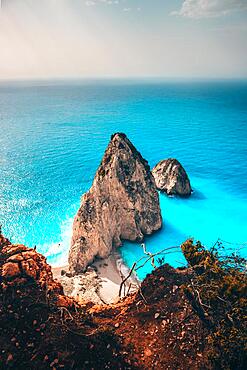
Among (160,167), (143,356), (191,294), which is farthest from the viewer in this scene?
(160,167)

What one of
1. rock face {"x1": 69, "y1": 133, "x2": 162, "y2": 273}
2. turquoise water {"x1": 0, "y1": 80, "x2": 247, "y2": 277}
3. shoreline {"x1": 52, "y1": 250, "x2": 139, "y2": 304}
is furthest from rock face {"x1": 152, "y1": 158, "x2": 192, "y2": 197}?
shoreline {"x1": 52, "y1": 250, "x2": 139, "y2": 304}

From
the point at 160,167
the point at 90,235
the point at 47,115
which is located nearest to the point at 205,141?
the point at 160,167

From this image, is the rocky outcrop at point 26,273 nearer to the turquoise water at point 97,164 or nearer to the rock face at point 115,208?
the rock face at point 115,208

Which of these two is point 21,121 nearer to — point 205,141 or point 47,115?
point 47,115

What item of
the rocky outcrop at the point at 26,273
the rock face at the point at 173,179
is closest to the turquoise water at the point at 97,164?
the rock face at the point at 173,179

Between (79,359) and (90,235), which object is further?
(90,235)

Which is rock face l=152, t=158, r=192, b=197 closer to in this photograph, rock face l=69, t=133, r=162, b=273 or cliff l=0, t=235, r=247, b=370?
rock face l=69, t=133, r=162, b=273

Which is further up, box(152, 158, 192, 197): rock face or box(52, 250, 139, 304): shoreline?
box(152, 158, 192, 197): rock face

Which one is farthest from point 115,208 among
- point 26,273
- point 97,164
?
point 97,164
